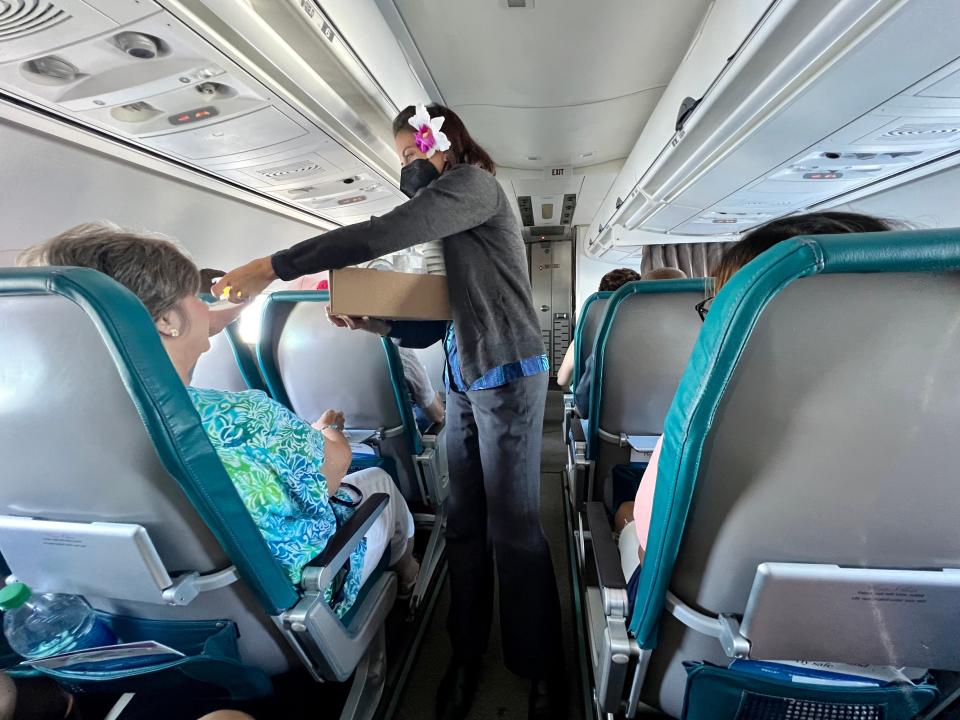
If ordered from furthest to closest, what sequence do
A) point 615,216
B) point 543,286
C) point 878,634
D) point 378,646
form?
1. point 543,286
2. point 615,216
3. point 378,646
4. point 878,634

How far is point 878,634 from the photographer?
660 mm

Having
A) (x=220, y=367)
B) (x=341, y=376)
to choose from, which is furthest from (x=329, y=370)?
(x=220, y=367)

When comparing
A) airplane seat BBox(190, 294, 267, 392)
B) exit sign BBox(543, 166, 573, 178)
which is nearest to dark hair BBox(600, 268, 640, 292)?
exit sign BBox(543, 166, 573, 178)

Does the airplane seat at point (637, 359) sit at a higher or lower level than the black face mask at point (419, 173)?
lower

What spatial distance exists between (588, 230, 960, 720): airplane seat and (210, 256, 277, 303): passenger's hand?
1.05 m

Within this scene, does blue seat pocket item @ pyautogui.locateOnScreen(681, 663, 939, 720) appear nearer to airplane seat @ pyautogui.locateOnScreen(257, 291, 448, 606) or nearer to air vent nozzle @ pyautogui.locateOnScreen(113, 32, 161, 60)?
airplane seat @ pyautogui.locateOnScreen(257, 291, 448, 606)

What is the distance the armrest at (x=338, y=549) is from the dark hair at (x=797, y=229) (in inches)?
44.8

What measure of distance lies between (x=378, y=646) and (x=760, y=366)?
1632 millimetres

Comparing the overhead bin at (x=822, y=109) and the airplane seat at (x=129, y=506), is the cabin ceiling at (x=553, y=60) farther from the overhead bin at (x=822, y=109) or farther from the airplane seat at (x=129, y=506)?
the airplane seat at (x=129, y=506)

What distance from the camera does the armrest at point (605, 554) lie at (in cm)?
91

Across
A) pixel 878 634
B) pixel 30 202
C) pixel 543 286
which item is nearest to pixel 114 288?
pixel 878 634

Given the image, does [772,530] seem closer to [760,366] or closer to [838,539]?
[838,539]

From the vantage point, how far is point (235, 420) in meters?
0.97

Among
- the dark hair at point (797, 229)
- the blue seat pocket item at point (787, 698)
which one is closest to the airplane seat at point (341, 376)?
the dark hair at point (797, 229)
